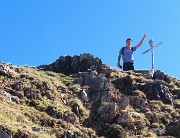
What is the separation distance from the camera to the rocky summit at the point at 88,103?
17484 millimetres

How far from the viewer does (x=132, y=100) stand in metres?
21.2

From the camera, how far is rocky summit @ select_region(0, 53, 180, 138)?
17484 mm

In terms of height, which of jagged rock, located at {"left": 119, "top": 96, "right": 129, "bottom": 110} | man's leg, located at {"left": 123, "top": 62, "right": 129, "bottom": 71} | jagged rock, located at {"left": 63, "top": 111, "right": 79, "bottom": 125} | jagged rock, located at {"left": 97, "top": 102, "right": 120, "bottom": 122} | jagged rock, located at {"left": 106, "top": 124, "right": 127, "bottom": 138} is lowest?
jagged rock, located at {"left": 106, "top": 124, "right": 127, "bottom": 138}

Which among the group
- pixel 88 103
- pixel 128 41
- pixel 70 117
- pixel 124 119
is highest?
pixel 128 41

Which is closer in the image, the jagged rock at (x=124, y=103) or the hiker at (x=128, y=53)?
the jagged rock at (x=124, y=103)

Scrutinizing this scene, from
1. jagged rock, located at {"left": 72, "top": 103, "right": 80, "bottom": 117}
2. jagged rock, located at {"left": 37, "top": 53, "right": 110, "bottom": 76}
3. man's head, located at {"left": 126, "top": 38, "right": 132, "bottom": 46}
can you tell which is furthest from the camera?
jagged rock, located at {"left": 37, "top": 53, "right": 110, "bottom": 76}

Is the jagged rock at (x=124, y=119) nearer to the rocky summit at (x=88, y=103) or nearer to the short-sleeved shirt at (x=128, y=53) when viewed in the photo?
the rocky summit at (x=88, y=103)

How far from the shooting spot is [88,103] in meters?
20.4

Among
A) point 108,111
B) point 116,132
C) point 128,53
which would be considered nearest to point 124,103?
point 108,111

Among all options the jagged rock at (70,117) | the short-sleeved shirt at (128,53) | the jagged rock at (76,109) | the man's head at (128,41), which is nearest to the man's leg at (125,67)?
the short-sleeved shirt at (128,53)

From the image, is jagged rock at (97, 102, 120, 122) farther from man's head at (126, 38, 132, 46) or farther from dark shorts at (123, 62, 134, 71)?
dark shorts at (123, 62, 134, 71)

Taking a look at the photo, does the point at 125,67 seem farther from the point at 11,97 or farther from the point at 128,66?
the point at 11,97

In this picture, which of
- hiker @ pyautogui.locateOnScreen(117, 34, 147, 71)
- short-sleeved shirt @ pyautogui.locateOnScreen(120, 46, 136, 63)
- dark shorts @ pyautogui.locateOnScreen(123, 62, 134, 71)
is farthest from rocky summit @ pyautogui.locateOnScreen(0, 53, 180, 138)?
short-sleeved shirt @ pyautogui.locateOnScreen(120, 46, 136, 63)

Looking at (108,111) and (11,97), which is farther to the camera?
(108,111)
